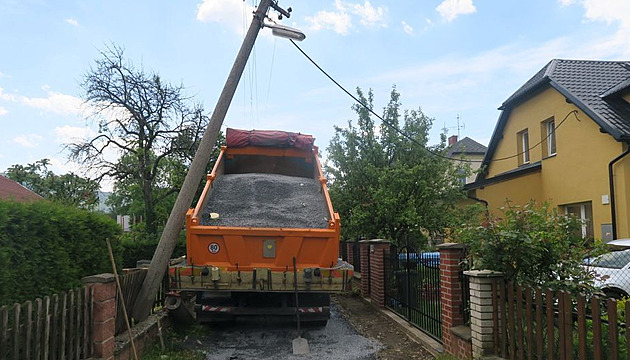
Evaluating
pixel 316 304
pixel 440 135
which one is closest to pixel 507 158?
pixel 440 135

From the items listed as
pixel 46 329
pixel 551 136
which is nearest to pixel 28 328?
pixel 46 329

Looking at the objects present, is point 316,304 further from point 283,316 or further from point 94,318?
point 94,318

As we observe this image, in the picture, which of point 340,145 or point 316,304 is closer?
point 316,304

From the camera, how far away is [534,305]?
438cm

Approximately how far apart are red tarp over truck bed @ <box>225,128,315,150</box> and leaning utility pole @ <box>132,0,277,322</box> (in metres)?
1.64

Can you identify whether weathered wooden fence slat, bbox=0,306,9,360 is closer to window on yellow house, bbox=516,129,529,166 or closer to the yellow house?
the yellow house

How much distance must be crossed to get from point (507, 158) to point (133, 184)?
13946 mm

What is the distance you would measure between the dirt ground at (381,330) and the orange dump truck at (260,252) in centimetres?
100

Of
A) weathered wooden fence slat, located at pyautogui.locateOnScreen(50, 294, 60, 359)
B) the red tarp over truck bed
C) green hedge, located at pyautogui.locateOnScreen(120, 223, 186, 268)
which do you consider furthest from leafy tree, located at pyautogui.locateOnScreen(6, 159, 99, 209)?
weathered wooden fence slat, located at pyautogui.locateOnScreen(50, 294, 60, 359)

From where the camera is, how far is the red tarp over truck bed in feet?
31.2

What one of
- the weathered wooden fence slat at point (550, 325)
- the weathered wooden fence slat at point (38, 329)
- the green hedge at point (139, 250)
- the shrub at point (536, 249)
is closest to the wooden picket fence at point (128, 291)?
the weathered wooden fence slat at point (38, 329)

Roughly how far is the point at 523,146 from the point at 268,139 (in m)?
11.1

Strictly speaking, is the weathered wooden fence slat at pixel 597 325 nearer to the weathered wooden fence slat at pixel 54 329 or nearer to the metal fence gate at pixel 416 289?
the metal fence gate at pixel 416 289

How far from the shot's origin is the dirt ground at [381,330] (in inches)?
252
